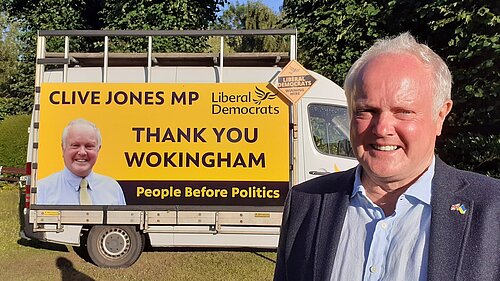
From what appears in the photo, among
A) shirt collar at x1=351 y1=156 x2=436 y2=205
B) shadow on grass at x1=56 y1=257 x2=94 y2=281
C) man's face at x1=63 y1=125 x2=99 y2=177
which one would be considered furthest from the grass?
shirt collar at x1=351 y1=156 x2=436 y2=205

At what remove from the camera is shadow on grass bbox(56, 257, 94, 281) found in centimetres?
682

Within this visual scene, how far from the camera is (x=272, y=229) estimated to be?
6863 mm

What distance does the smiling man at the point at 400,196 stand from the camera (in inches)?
60.6

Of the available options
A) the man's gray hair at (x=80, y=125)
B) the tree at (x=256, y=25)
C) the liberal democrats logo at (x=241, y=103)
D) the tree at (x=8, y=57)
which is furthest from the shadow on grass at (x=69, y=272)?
the tree at (x=8, y=57)

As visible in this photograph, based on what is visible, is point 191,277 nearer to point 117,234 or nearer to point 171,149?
point 117,234

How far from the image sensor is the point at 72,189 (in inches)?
267

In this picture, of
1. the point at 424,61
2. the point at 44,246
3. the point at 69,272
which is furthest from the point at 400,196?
the point at 44,246

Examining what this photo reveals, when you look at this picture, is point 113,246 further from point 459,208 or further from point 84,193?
point 459,208

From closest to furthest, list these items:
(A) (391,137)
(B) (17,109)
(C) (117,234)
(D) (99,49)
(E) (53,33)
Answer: (A) (391,137) → (E) (53,33) → (C) (117,234) → (D) (99,49) → (B) (17,109)

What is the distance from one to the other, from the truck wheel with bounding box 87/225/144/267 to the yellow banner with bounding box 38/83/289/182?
3.08 feet

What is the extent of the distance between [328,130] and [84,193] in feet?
11.3

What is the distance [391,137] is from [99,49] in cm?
1578

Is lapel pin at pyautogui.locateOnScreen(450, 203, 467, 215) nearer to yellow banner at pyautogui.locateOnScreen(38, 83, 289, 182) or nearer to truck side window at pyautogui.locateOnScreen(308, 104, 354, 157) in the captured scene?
yellow banner at pyautogui.locateOnScreen(38, 83, 289, 182)

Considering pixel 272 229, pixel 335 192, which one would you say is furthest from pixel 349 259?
pixel 272 229
